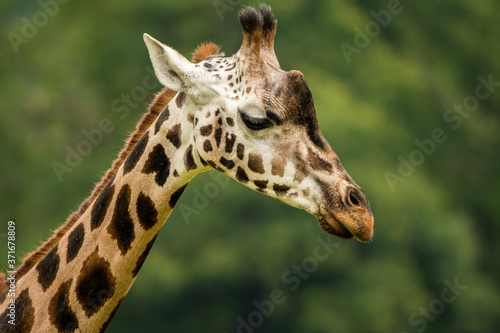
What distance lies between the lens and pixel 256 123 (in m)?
4.75

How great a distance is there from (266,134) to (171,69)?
76 cm

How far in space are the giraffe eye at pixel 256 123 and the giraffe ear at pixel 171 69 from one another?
457mm

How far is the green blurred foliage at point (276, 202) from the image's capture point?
1978 centimetres

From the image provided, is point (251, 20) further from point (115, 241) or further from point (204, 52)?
point (115, 241)

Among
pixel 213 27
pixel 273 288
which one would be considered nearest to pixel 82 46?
pixel 213 27

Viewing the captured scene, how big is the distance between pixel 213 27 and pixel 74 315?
57.2ft

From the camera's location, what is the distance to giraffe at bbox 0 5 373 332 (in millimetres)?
4750

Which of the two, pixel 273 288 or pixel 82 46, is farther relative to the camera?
pixel 82 46

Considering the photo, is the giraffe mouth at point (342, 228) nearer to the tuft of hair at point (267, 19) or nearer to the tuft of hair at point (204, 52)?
the tuft of hair at point (267, 19)

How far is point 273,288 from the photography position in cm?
1986

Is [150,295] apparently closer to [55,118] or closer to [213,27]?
[55,118]

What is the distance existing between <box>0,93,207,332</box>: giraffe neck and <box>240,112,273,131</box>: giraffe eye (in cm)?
38

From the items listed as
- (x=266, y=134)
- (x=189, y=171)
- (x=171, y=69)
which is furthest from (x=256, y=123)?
(x=171, y=69)

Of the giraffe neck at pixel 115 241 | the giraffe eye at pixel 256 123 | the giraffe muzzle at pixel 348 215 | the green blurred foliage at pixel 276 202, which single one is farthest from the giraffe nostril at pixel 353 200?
the green blurred foliage at pixel 276 202
